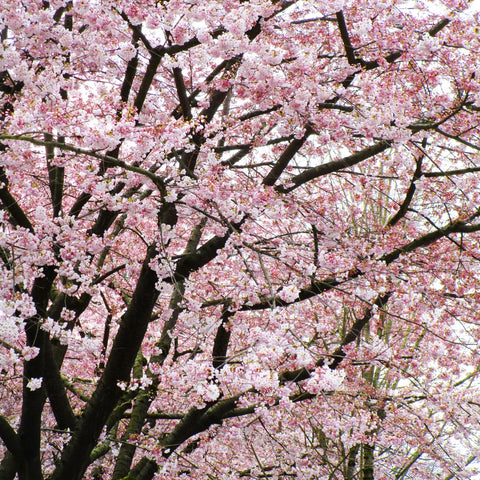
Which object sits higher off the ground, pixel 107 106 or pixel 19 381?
pixel 107 106

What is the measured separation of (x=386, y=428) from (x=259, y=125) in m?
4.87

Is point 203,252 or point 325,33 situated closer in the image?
point 203,252

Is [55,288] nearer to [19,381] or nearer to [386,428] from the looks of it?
[19,381]

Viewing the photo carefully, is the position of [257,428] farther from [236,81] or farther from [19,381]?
[236,81]

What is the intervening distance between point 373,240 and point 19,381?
6376 millimetres

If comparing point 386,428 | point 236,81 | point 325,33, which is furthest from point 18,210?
point 386,428

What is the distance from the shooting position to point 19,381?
27.1 ft

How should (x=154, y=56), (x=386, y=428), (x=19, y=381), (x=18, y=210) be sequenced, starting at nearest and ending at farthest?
(x=18, y=210) < (x=154, y=56) < (x=386, y=428) < (x=19, y=381)

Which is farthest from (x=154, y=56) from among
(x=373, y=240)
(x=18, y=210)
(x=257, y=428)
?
(x=257, y=428)

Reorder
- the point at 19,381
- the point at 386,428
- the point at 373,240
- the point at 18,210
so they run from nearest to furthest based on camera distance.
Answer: the point at 18,210 < the point at 373,240 < the point at 386,428 < the point at 19,381

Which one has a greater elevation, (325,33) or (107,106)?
(325,33)

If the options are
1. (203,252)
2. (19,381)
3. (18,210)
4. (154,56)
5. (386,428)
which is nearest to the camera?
(18,210)

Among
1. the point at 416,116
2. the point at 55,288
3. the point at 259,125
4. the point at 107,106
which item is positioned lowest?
the point at 55,288

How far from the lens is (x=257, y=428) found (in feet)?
24.5
